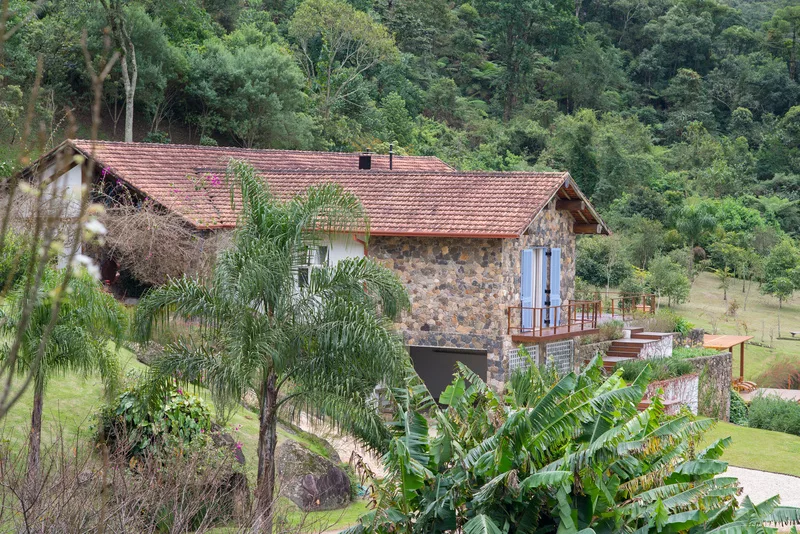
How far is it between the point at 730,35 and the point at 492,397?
226 ft

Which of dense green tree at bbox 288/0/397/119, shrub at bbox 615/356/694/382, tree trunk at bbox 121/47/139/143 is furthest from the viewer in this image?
dense green tree at bbox 288/0/397/119

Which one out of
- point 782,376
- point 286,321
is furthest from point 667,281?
point 286,321

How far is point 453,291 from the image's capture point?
22.2m

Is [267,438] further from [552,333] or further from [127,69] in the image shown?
[127,69]

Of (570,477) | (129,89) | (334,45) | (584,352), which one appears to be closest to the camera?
(570,477)

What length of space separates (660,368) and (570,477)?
16.1m

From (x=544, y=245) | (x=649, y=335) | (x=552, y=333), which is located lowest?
(x=649, y=335)

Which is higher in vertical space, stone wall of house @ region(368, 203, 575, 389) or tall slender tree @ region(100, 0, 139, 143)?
tall slender tree @ region(100, 0, 139, 143)

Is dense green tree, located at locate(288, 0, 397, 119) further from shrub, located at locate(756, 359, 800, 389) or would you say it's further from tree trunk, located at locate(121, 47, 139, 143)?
shrub, located at locate(756, 359, 800, 389)

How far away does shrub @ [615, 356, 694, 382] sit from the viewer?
953 inches

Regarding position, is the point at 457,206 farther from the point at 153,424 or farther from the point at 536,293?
the point at 153,424

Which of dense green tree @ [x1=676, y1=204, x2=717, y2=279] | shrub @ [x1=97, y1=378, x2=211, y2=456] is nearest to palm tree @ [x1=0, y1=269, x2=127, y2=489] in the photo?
shrub @ [x1=97, y1=378, x2=211, y2=456]

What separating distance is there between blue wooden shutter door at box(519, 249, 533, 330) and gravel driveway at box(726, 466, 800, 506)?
557 centimetres

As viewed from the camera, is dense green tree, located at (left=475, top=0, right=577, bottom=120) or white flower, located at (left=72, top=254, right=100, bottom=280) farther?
dense green tree, located at (left=475, top=0, right=577, bottom=120)
